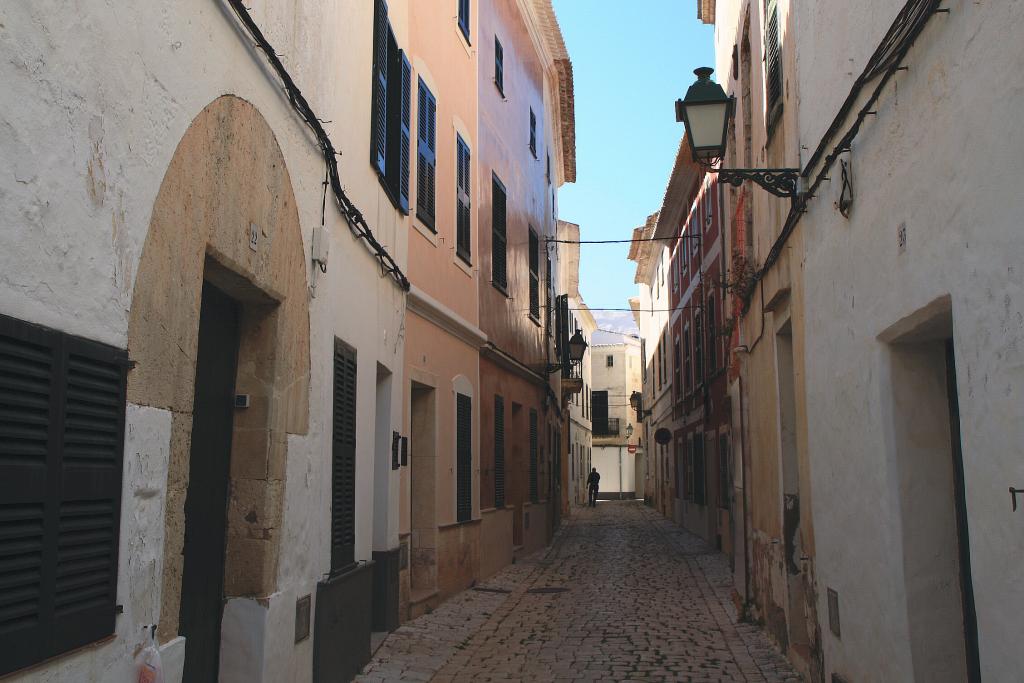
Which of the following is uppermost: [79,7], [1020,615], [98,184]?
[79,7]

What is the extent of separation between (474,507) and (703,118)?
7.37 metres

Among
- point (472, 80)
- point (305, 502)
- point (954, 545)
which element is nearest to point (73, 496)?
point (305, 502)

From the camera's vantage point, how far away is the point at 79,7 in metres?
3.17

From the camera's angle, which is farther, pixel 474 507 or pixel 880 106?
pixel 474 507

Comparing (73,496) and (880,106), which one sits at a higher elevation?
(880,106)

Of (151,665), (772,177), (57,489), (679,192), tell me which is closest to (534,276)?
(679,192)

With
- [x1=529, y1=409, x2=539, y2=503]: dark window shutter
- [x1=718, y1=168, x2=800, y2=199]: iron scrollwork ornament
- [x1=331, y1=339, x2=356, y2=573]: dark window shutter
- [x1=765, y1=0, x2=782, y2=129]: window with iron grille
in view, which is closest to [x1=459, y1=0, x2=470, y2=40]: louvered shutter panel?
[x1=765, y1=0, x2=782, y2=129]: window with iron grille

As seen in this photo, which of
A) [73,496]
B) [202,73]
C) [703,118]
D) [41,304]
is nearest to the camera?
[41,304]

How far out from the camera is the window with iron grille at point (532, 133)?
784 inches

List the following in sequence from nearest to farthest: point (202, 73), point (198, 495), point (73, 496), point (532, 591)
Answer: point (73, 496), point (202, 73), point (198, 495), point (532, 591)

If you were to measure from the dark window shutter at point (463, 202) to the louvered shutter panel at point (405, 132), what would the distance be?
2.55 metres

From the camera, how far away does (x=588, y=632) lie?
33.0 ft

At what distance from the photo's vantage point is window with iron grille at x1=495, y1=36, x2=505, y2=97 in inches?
643

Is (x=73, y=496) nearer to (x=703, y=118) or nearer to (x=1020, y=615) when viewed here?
(x=1020, y=615)
